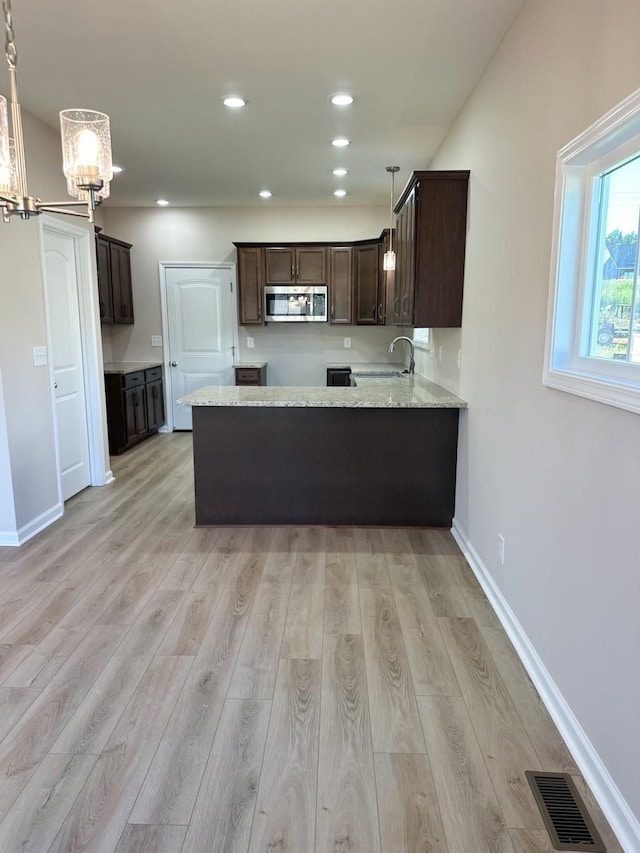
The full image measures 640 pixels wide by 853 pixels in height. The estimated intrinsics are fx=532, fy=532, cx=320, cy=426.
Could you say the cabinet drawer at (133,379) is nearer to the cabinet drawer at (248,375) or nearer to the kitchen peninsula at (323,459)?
the cabinet drawer at (248,375)

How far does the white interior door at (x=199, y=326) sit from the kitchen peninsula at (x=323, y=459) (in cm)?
308

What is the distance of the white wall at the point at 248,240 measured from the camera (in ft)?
21.3

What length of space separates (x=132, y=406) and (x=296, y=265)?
2.49 metres

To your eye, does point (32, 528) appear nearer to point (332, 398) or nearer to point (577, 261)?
point (332, 398)

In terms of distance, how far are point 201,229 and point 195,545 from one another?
4.51 meters

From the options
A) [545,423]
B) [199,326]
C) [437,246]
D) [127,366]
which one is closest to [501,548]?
[545,423]

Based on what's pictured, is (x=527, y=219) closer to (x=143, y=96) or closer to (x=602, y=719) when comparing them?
(x=602, y=719)

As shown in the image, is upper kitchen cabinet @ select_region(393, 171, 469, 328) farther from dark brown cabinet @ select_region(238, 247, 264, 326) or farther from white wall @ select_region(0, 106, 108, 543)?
dark brown cabinet @ select_region(238, 247, 264, 326)

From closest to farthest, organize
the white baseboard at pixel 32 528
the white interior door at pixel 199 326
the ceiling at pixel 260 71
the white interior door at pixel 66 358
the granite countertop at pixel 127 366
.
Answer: the ceiling at pixel 260 71
the white baseboard at pixel 32 528
the white interior door at pixel 66 358
the granite countertop at pixel 127 366
the white interior door at pixel 199 326

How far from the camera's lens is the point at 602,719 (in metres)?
1.61

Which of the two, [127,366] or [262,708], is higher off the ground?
[127,366]

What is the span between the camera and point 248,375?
6.37 meters

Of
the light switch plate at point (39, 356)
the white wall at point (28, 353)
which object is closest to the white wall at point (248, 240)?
the white wall at point (28, 353)

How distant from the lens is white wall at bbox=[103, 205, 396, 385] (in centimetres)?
650
